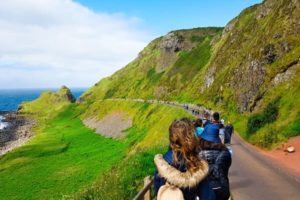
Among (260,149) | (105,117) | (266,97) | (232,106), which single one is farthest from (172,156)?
(105,117)

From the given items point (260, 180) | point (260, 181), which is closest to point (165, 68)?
point (260, 180)

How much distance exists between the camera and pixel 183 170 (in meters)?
6.17

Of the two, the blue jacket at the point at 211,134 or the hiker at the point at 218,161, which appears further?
the blue jacket at the point at 211,134

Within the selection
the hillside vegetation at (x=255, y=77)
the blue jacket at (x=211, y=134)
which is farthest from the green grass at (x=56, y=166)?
the blue jacket at (x=211, y=134)

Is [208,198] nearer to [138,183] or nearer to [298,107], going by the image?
[138,183]

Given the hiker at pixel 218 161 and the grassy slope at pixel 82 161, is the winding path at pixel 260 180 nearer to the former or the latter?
the grassy slope at pixel 82 161

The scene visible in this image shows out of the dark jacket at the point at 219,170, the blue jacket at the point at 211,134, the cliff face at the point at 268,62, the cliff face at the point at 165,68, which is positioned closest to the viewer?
the dark jacket at the point at 219,170

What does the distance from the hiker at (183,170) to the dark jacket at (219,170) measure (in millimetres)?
2869

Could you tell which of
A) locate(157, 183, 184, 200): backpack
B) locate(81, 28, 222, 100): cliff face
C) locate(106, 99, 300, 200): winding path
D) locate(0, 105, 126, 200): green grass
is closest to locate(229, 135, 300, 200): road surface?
locate(106, 99, 300, 200): winding path

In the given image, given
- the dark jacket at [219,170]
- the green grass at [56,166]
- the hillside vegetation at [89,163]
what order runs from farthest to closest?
the green grass at [56,166] < the hillside vegetation at [89,163] < the dark jacket at [219,170]

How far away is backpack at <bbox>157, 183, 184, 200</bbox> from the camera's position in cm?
610

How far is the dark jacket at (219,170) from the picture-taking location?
906cm

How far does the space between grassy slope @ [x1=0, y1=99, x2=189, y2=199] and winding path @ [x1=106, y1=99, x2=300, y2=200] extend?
3.97 m

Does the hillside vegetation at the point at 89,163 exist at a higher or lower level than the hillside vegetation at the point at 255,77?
lower
